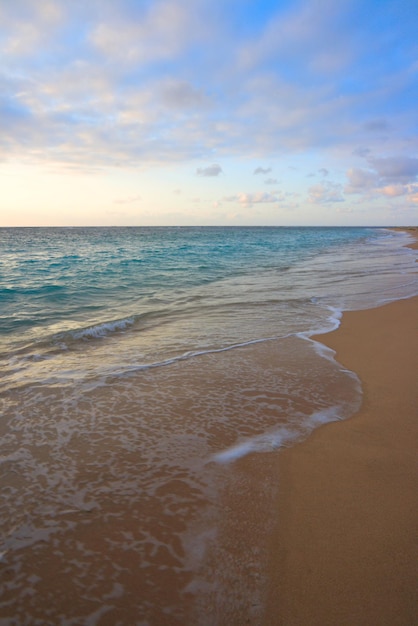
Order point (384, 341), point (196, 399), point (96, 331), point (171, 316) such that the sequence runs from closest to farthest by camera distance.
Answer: point (196, 399), point (384, 341), point (96, 331), point (171, 316)

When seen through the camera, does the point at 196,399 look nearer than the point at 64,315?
Yes

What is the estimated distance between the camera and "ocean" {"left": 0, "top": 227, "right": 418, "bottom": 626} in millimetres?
2283

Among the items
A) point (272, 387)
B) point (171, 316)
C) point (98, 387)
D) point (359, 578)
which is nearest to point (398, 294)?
point (171, 316)

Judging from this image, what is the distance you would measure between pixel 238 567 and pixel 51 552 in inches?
50.7

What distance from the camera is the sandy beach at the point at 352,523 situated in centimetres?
216

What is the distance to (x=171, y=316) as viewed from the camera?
10102 mm

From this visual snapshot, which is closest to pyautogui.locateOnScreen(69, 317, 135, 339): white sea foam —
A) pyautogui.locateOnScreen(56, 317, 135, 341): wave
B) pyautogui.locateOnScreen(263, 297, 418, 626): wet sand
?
pyautogui.locateOnScreen(56, 317, 135, 341): wave

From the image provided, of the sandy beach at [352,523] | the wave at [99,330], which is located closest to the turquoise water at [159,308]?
the wave at [99,330]

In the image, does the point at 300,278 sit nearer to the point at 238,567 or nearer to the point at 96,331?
the point at 96,331

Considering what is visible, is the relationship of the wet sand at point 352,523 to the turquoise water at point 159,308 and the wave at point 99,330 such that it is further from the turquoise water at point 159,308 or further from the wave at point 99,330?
the wave at point 99,330

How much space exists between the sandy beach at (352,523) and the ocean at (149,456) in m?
0.17

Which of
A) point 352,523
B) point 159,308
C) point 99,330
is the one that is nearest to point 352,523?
point 352,523

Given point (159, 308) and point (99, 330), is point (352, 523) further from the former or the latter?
point (159, 308)

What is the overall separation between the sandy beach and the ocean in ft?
0.56
